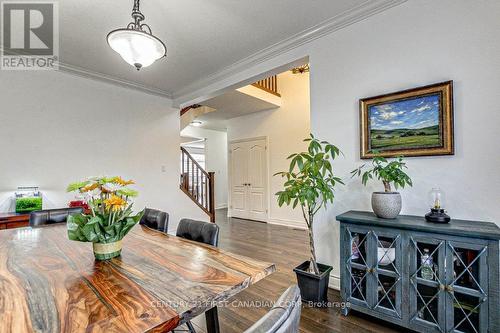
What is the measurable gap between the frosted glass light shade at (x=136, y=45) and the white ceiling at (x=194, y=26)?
0.58m

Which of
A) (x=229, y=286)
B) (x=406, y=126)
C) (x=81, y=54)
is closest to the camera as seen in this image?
(x=229, y=286)

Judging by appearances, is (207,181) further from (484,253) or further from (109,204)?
(484,253)

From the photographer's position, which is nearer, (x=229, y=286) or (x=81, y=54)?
(x=229, y=286)

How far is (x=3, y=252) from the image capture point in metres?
1.38

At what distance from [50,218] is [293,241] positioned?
3334mm

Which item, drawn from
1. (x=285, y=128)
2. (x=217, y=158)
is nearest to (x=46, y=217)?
(x=285, y=128)

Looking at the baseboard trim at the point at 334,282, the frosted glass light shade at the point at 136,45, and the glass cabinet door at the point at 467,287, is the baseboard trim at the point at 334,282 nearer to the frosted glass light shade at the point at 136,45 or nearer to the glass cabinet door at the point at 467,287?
the glass cabinet door at the point at 467,287

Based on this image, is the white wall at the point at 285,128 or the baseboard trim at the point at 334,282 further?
the white wall at the point at 285,128

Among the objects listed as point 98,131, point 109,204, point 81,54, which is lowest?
point 109,204

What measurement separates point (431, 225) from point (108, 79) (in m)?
4.53

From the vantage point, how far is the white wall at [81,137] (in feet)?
9.78

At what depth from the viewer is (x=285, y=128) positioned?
527 cm

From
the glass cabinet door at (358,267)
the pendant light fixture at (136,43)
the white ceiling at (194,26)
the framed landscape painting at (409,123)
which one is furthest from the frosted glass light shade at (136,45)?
the glass cabinet door at (358,267)

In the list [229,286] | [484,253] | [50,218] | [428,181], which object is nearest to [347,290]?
[484,253]
